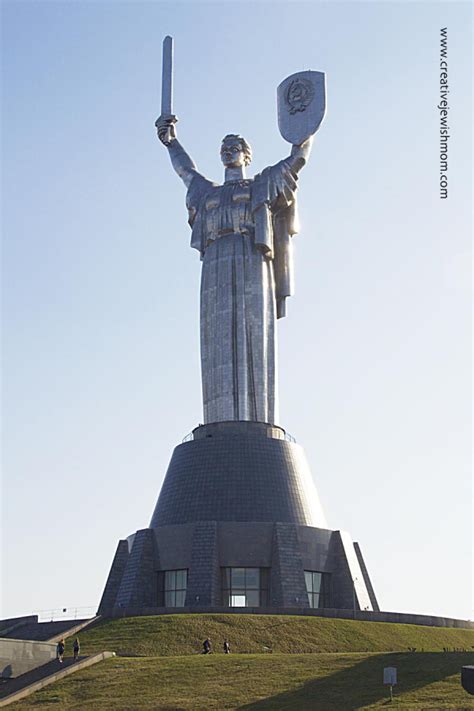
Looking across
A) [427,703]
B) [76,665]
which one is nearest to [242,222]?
[76,665]

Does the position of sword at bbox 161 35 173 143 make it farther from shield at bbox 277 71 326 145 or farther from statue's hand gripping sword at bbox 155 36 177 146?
shield at bbox 277 71 326 145

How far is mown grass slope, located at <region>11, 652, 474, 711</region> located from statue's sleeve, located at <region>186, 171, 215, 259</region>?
2714cm

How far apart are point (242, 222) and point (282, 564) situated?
705 inches

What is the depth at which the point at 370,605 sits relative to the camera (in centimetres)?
4647

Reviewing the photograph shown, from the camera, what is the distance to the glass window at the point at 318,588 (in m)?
45.3

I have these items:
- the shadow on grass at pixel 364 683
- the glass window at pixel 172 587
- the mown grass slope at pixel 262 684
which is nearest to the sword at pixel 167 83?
the glass window at pixel 172 587

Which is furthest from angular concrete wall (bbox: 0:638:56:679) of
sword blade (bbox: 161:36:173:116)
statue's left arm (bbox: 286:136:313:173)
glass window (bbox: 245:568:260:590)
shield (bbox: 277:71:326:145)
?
sword blade (bbox: 161:36:173:116)

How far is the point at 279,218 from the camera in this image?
53531 mm

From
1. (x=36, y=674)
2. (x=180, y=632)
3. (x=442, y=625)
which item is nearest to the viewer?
(x=36, y=674)

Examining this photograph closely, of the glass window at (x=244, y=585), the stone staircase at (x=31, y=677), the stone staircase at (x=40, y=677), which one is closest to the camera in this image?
the stone staircase at (x=40, y=677)

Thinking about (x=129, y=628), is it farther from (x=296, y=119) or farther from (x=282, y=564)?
(x=296, y=119)

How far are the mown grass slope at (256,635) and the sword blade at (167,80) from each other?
29.0 metres

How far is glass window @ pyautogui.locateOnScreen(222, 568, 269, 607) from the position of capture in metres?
44.3

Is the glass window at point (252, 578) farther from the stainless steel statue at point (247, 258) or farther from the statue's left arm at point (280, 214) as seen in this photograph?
the statue's left arm at point (280, 214)
